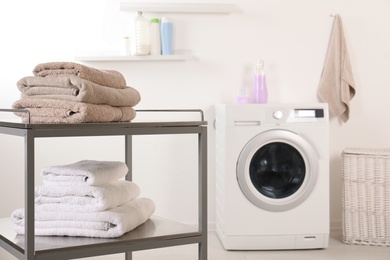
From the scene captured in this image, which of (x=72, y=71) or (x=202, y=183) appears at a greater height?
(x=72, y=71)

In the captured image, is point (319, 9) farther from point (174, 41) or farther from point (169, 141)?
point (169, 141)

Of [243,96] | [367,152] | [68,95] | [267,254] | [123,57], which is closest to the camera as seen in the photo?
[68,95]

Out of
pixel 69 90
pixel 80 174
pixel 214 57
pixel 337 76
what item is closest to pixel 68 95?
pixel 69 90

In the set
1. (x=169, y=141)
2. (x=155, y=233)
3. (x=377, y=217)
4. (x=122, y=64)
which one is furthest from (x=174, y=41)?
(x=155, y=233)

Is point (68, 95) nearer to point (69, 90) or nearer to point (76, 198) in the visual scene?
point (69, 90)

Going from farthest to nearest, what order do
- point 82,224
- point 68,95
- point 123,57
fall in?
point 123,57 < point 82,224 < point 68,95

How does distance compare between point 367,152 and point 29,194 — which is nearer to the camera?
point 29,194

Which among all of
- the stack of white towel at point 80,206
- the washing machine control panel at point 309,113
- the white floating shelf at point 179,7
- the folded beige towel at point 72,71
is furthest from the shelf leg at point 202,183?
the white floating shelf at point 179,7

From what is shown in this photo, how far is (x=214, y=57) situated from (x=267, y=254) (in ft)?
4.44

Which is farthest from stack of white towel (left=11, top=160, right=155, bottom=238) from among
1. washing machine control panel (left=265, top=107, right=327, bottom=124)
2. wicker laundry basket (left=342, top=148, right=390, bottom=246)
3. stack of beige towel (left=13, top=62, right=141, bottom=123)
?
wicker laundry basket (left=342, top=148, right=390, bottom=246)

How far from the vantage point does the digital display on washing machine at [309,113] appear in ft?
11.6

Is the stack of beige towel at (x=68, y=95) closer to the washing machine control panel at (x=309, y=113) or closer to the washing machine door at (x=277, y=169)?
the washing machine door at (x=277, y=169)

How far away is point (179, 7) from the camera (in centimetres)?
388

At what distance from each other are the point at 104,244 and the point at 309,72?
9.02 feet
